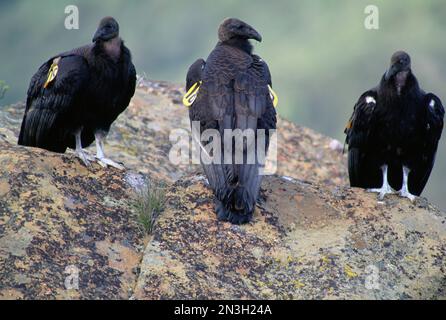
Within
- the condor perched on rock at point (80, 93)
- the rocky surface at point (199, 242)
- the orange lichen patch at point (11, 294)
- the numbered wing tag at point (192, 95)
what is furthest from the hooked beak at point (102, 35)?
the orange lichen patch at point (11, 294)

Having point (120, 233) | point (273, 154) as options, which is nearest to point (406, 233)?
point (120, 233)

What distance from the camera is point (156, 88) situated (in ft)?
45.0

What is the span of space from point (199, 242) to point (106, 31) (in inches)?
103

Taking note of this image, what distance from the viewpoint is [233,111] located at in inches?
335

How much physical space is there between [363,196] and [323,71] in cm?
2825

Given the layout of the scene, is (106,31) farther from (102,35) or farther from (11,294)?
(11,294)

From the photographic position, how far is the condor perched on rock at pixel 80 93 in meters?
9.40

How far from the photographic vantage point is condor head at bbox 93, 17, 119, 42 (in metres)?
9.44

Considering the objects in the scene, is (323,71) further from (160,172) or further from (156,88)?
(160,172)

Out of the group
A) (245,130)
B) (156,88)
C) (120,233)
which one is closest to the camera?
(120,233)

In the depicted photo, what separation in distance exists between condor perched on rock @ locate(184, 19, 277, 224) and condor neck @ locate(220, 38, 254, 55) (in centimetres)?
10

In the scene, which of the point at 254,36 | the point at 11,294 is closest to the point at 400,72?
the point at 254,36

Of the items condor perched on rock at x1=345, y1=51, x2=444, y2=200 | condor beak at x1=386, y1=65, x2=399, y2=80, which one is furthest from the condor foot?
condor beak at x1=386, y1=65, x2=399, y2=80

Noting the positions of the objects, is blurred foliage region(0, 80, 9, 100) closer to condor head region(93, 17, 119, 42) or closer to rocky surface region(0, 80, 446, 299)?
condor head region(93, 17, 119, 42)
